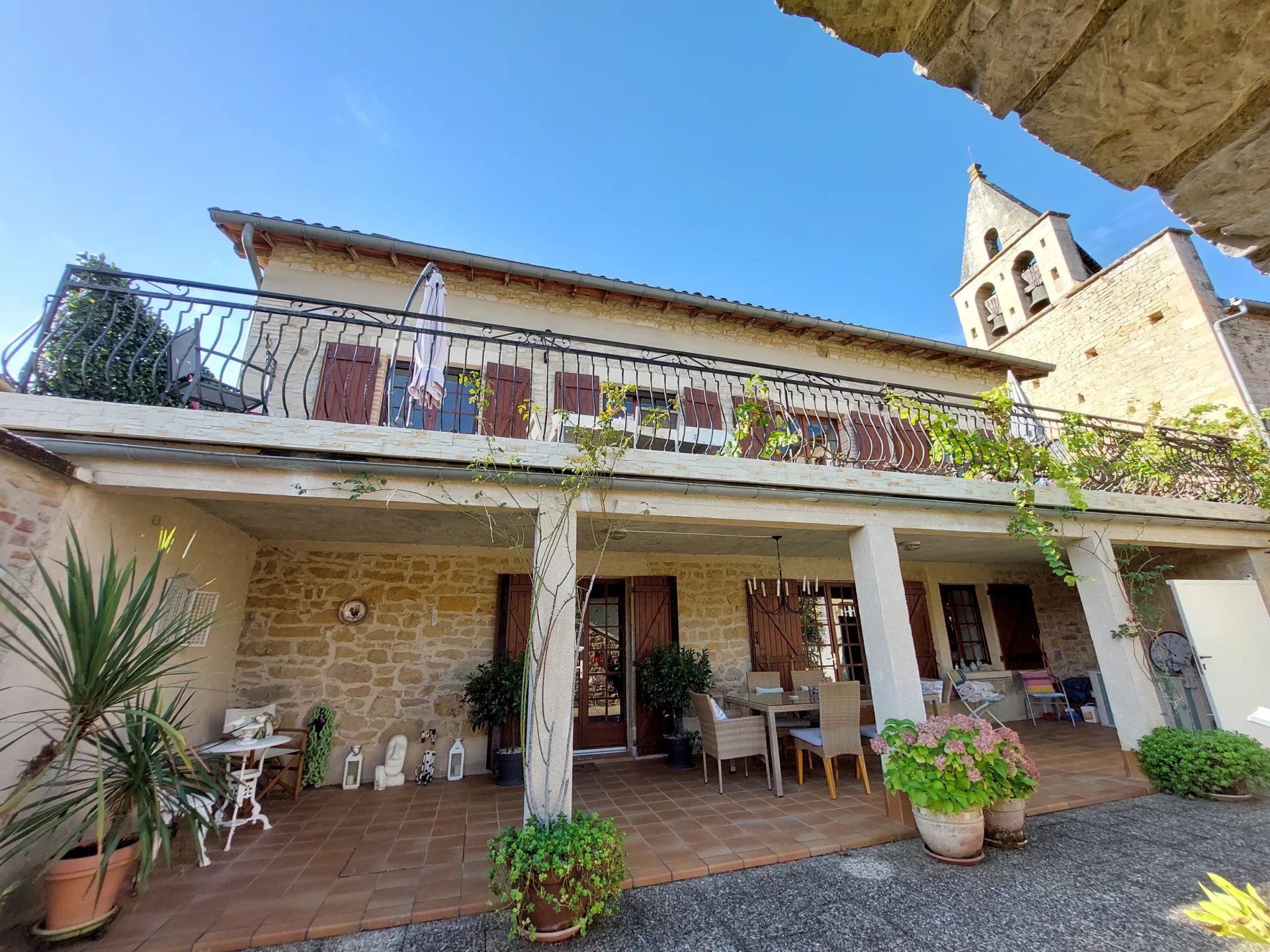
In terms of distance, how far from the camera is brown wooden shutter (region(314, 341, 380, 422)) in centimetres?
554

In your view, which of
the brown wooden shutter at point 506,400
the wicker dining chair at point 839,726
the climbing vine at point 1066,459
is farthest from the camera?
the brown wooden shutter at point 506,400

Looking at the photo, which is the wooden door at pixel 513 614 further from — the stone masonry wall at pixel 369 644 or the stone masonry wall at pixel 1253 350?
the stone masonry wall at pixel 1253 350

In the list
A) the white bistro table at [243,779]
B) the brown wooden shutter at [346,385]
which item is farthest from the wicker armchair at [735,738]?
the brown wooden shutter at [346,385]

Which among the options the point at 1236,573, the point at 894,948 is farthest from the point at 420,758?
the point at 1236,573

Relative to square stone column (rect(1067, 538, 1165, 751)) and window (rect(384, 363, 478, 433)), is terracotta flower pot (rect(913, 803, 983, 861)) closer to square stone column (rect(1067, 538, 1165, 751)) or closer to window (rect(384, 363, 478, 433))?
square stone column (rect(1067, 538, 1165, 751))

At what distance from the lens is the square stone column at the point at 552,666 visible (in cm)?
326

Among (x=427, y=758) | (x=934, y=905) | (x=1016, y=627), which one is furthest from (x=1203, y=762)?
(x=427, y=758)

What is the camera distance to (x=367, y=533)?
545cm

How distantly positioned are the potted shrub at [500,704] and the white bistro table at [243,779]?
69.2 inches

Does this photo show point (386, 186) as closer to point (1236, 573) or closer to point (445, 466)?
point (445, 466)

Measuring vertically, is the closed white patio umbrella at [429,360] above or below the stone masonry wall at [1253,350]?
below

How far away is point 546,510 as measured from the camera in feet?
12.6

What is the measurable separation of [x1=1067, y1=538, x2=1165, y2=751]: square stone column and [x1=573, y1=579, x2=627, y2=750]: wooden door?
524 cm

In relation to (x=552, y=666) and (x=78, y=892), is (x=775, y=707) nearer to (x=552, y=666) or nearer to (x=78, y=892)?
(x=552, y=666)
